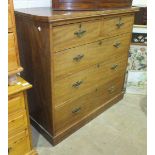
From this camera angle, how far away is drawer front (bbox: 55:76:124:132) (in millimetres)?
1668

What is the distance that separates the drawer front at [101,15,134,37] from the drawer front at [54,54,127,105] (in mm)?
278

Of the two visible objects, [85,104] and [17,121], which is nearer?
[17,121]

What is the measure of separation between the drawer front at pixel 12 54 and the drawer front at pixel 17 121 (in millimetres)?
320

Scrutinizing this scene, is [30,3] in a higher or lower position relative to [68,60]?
higher

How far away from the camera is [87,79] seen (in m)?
1.76

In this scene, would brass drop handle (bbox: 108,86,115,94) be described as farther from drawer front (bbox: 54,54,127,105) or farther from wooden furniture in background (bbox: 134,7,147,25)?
wooden furniture in background (bbox: 134,7,147,25)

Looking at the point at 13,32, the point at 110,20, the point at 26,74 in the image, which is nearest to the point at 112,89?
the point at 110,20

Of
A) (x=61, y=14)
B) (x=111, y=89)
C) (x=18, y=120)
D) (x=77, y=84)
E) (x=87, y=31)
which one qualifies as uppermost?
(x=61, y=14)

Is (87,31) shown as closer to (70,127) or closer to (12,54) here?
(12,54)

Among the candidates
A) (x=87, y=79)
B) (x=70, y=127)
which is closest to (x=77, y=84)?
(x=87, y=79)

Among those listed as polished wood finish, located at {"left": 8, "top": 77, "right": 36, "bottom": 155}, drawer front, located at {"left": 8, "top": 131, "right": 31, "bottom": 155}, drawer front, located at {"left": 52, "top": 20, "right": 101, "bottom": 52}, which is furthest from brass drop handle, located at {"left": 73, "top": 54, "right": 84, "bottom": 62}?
drawer front, located at {"left": 8, "top": 131, "right": 31, "bottom": 155}

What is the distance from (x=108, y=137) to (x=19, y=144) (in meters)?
0.81

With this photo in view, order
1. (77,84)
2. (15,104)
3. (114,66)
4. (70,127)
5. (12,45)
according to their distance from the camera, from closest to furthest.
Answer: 1. (12,45)
2. (15,104)
3. (77,84)
4. (70,127)
5. (114,66)
